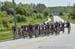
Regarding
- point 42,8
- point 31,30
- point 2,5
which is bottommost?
point 42,8

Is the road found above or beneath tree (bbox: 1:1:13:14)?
above

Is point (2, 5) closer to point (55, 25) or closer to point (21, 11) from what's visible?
point (21, 11)

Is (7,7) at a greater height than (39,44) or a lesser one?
lesser

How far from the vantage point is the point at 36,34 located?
34.8 m

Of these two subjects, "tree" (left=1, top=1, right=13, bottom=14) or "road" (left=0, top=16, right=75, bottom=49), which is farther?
"tree" (left=1, top=1, right=13, bottom=14)

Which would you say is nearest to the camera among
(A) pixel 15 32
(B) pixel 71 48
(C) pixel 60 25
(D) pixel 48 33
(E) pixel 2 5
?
(B) pixel 71 48

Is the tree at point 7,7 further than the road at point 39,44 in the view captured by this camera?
Yes

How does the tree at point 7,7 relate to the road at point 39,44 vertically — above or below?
below

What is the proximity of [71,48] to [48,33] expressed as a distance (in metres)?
17.0

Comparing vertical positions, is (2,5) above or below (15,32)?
below

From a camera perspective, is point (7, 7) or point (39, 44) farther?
point (7, 7)

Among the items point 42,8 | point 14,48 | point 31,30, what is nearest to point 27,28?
point 31,30

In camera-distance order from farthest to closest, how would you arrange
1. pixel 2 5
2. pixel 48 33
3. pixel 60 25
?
pixel 2 5
pixel 60 25
pixel 48 33

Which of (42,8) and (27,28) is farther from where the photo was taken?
(42,8)
